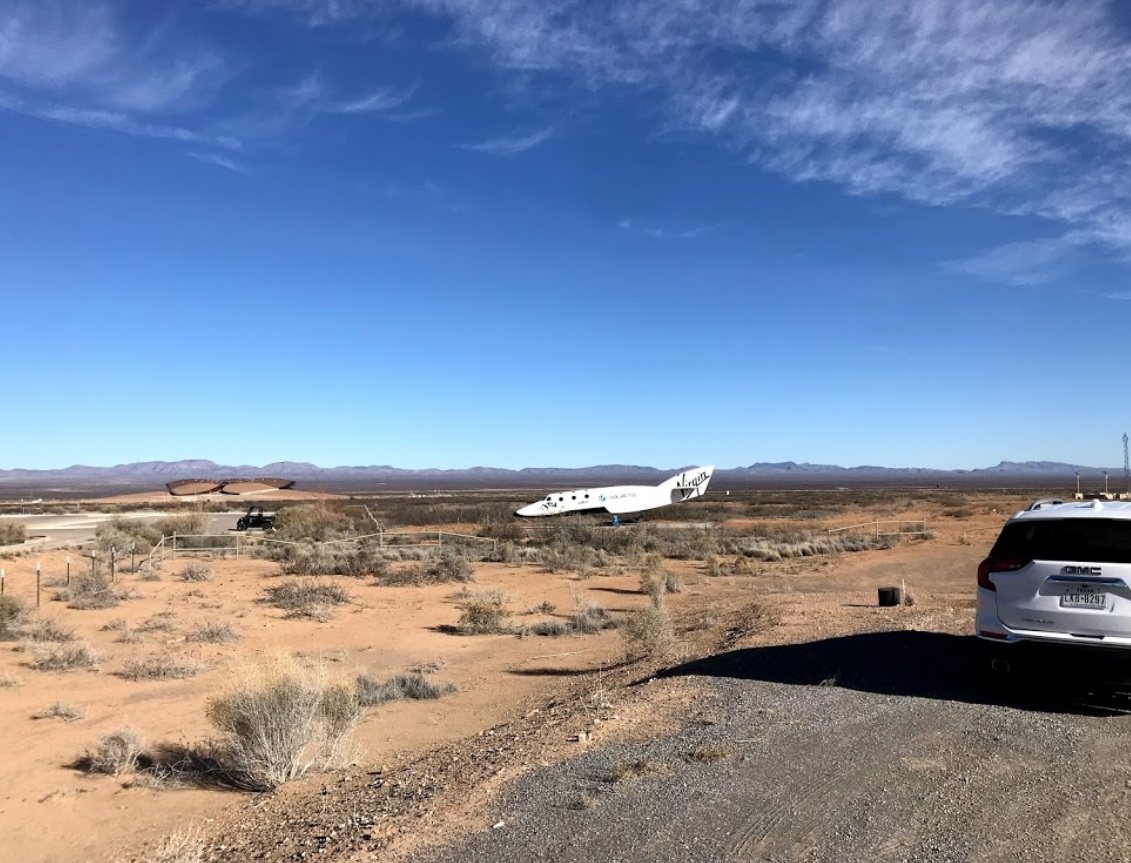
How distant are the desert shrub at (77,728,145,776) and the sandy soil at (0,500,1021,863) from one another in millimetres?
156

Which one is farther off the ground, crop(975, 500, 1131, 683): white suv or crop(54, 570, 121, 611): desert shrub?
crop(975, 500, 1131, 683): white suv

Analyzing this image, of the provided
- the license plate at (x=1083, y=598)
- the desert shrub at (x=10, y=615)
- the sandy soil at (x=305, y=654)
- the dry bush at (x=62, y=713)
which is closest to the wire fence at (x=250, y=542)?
the sandy soil at (x=305, y=654)

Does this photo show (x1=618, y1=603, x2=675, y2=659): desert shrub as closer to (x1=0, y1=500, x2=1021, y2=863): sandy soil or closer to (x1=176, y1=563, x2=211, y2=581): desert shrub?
(x1=0, y1=500, x2=1021, y2=863): sandy soil

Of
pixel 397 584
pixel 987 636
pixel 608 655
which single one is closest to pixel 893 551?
pixel 397 584

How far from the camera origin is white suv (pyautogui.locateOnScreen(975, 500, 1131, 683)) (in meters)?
7.04

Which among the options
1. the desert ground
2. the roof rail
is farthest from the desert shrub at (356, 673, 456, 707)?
the roof rail

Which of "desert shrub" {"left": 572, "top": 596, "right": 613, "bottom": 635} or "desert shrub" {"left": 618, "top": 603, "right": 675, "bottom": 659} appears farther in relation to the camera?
"desert shrub" {"left": 572, "top": 596, "right": 613, "bottom": 635}

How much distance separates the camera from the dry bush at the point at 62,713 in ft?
36.9

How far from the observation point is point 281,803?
7699mm

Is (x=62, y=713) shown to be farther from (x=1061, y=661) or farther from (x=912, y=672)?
(x=1061, y=661)

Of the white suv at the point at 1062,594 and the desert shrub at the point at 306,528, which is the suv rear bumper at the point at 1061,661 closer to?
the white suv at the point at 1062,594

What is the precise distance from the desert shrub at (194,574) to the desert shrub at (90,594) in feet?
9.79

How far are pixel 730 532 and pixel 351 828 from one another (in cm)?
4118

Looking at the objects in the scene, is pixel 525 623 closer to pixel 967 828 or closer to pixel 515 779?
pixel 515 779
